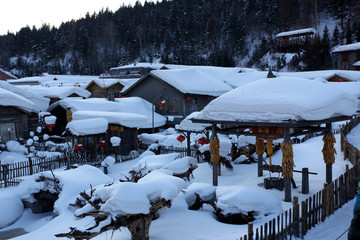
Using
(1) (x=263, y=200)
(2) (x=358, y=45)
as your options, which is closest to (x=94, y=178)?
(1) (x=263, y=200)

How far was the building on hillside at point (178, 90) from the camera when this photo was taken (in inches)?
1230

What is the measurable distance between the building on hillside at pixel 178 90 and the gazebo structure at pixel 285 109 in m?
18.9

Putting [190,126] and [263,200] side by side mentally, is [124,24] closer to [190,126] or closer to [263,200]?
[190,126]

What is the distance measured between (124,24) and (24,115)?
97.1 meters

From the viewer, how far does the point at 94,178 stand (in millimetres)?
13820

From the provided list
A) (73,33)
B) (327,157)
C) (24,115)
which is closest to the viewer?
(327,157)

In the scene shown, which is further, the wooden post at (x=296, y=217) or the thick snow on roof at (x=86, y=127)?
the thick snow on roof at (x=86, y=127)

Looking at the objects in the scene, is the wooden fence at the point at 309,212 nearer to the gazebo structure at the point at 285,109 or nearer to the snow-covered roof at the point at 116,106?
the gazebo structure at the point at 285,109

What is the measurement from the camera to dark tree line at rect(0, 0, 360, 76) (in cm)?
7669

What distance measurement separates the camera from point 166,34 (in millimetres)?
98438

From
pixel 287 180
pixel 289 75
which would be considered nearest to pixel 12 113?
pixel 287 180

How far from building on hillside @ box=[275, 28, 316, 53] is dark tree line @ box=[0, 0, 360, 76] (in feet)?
Answer: 22.4

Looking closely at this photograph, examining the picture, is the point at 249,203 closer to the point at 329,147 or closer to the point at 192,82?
the point at 329,147

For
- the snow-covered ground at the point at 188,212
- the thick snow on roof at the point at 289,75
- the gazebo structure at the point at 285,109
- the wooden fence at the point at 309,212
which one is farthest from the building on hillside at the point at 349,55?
the wooden fence at the point at 309,212
